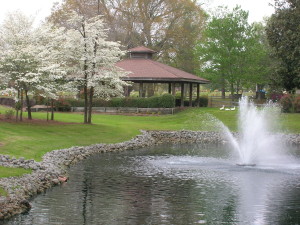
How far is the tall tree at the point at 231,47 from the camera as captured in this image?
59062 mm

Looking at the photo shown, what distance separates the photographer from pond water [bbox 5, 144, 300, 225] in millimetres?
14398

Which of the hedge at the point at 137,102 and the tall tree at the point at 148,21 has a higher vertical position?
the tall tree at the point at 148,21

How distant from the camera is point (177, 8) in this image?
69.2 m

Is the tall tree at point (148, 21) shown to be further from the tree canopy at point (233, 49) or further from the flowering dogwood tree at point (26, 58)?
the flowering dogwood tree at point (26, 58)

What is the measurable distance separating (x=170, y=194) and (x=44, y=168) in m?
5.92

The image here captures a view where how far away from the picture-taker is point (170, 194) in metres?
17.6


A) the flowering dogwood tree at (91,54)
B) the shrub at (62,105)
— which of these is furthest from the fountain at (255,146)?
the shrub at (62,105)

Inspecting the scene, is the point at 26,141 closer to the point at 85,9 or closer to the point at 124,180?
the point at 124,180

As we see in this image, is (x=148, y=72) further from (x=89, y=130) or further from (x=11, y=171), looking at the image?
(x=11, y=171)

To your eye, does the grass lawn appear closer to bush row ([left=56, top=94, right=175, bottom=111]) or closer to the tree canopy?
bush row ([left=56, top=94, right=175, bottom=111])

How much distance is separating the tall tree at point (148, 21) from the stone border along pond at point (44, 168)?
34.2m

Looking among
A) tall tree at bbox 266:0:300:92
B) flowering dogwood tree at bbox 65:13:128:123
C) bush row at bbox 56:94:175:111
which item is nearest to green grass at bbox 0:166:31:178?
flowering dogwood tree at bbox 65:13:128:123

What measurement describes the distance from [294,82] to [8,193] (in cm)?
2952

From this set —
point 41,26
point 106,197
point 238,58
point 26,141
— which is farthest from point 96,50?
point 238,58
